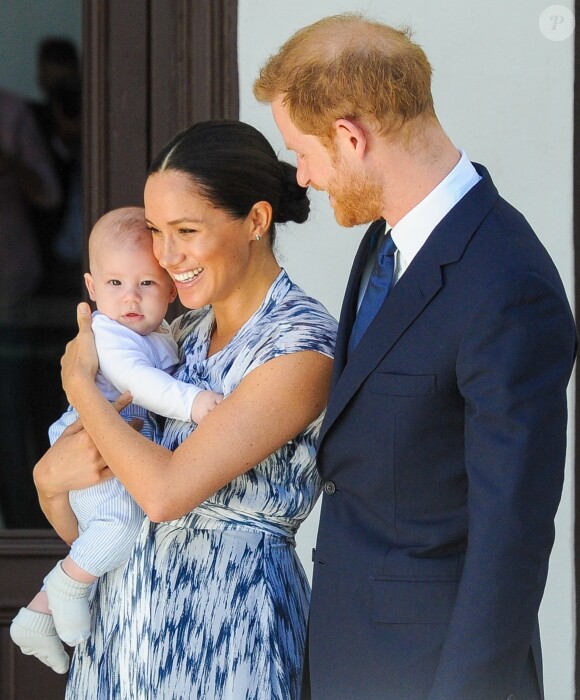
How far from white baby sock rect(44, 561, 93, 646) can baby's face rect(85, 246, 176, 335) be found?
1.77ft

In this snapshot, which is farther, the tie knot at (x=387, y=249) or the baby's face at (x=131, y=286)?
the baby's face at (x=131, y=286)

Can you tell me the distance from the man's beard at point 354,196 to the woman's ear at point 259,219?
344 millimetres

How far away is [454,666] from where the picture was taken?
1.69 meters

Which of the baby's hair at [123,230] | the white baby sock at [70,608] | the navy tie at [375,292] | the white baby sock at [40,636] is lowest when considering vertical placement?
the white baby sock at [40,636]

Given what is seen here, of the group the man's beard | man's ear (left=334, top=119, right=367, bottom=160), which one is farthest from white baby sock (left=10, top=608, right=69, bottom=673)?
man's ear (left=334, top=119, right=367, bottom=160)

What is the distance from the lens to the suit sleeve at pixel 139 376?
221 centimetres

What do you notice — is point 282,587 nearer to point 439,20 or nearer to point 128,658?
point 128,658

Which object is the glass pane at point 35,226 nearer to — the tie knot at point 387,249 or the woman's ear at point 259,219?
the woman's ear at point 259,219

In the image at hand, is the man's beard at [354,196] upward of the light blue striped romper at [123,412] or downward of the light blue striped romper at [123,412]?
upward

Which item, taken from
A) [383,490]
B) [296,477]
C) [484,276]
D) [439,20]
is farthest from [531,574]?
[439,20]

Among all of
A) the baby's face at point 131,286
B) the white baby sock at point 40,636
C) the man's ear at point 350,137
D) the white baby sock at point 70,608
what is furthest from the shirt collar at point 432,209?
the white baby sock at point 40,636

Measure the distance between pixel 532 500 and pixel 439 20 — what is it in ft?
6.60

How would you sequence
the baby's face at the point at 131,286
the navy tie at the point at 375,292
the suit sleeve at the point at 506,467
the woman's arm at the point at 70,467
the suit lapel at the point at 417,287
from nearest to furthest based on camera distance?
1. the suit sleeve at the point at 506,467
2. the suit lapel at the point at 417,287
3. the navy tie at the point at 375,292
4. the woman's arm at the point at 70,467
5. the baby's face at the point at 131,286

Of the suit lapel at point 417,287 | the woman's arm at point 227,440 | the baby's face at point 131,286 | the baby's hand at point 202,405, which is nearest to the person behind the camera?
the suit lapel at point 417,287
